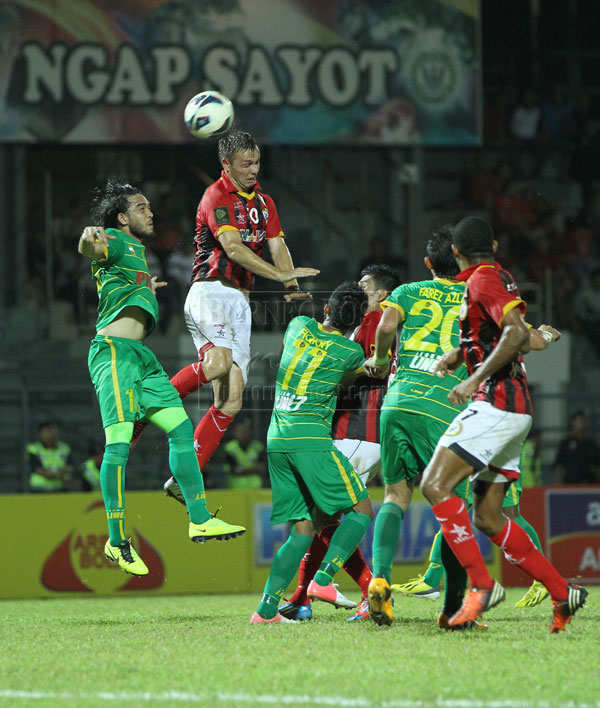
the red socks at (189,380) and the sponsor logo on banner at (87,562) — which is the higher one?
the red socks at (189,380)

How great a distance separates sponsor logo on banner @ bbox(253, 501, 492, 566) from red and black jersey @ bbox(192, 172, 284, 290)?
16.0 ft

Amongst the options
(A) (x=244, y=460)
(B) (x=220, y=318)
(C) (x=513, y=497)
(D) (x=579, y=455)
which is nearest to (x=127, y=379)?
(B) (x=220, y=318)

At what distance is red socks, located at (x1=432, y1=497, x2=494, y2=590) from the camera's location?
6.23 meters

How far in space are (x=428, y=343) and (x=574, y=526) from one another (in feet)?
22.6

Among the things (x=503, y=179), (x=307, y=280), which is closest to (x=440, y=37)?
(x=503, y=179)

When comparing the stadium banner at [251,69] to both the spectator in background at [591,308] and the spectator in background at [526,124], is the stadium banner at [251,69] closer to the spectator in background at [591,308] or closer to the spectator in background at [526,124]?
the spectator in background at [526,124]

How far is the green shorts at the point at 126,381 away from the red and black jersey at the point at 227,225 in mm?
1024

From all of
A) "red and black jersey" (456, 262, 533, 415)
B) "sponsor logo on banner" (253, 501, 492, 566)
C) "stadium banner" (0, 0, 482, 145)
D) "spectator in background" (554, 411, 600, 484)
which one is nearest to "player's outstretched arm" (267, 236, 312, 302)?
"red and black jersey" (456, 262, 533, 415)

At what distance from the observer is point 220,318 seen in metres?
8.52

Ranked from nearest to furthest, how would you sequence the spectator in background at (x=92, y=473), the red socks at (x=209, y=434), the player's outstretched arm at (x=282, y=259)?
the player's outstretched arm at (x=282, y=259) < the red socks at (x=209, y=434) < the spectator in background at (x=92, y=473)

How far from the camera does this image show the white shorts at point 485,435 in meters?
6.15

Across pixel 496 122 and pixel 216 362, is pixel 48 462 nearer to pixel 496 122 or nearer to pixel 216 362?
pixel 216 362

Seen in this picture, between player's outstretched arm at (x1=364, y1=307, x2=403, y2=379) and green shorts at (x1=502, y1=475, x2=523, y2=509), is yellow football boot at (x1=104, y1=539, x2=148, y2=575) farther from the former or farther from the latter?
green shorts at (x1=502, y1=475, x2=523, y2=509)

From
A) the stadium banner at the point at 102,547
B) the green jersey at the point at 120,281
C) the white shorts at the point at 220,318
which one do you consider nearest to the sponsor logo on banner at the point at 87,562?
the stadium banner at the point at 102,547
